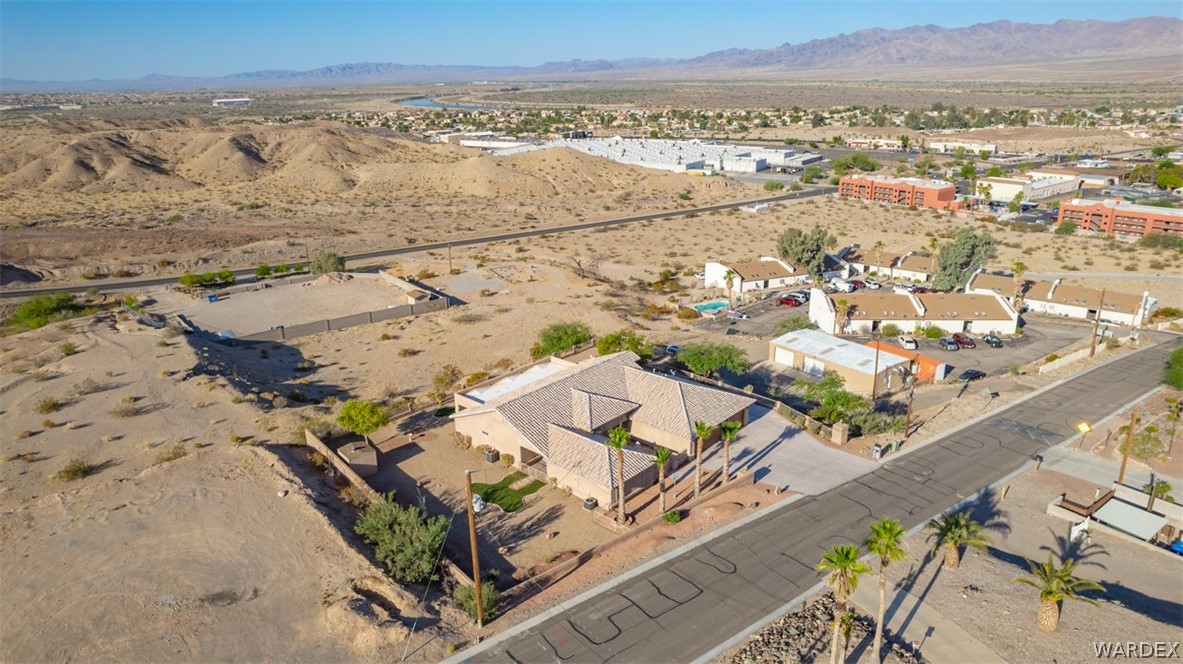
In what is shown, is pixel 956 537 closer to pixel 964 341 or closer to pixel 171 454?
A: pixel 964 341

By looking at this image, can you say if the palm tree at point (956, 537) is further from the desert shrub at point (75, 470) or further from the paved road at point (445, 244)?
the paved road at point (445, 244)

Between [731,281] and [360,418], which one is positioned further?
[731,281]

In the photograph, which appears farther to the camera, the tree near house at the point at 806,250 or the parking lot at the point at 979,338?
the tree near house at the point at 806,250

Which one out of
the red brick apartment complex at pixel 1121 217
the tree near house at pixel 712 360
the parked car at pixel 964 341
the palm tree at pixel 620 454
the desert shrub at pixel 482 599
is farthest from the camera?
the red brick apartment complex at pixel 1121 217

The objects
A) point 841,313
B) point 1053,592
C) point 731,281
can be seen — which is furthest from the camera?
point 731,281

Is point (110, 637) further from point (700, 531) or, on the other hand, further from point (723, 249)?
point (723, 249)

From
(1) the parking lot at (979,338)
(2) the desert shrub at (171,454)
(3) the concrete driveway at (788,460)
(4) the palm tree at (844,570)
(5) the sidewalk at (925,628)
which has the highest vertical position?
(4) the palm tree at (844,570)

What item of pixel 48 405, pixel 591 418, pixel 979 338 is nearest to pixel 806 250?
pixel 979 338

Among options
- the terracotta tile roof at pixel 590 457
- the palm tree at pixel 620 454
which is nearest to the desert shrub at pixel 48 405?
the terracotta tile roof at pixel 590 457
